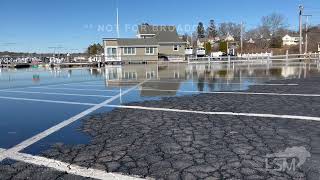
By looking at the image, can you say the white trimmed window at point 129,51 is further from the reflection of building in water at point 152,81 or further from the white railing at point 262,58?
the reflection of building in water at point 152,81

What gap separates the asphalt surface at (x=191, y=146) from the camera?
4.25 meters

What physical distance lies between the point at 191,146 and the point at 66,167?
6.66 feet

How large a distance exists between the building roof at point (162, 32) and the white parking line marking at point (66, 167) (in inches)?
2187

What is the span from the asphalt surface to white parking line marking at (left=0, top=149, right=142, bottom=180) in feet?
0.41

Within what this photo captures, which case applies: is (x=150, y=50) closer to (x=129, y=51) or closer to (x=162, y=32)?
(x=129, y=51)

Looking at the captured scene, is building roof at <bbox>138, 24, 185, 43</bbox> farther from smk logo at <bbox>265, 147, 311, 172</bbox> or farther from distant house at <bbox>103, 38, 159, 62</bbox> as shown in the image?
smk logo at <bbox>265, 147, 311, 172</bbox>

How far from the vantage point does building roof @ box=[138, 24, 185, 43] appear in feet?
199

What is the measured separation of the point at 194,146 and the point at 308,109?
13.8 feet

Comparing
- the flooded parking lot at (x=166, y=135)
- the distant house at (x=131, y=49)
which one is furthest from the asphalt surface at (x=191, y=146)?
the distant house at (x=131, y=49)

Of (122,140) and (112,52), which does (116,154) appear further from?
(112,52)

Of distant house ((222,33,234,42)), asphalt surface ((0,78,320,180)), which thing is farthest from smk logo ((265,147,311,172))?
distant house ((222,33,234,42))

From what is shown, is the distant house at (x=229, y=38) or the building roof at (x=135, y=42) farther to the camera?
the distant house at (x=229, y=38)

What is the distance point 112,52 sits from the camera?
53.5 meters

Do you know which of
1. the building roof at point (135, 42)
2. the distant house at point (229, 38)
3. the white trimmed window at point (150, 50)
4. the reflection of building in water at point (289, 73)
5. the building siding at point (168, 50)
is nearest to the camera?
the reflection of building in water at point (289, 73)
